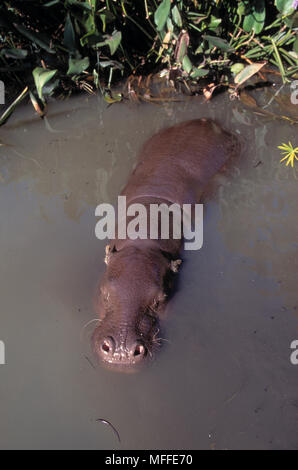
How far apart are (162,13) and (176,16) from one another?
0.17 m

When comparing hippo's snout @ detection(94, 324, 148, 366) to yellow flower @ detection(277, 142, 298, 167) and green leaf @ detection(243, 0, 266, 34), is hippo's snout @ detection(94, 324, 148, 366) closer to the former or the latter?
yellow flower @ detection(277, 142, 298, 167)

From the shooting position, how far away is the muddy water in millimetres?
3439

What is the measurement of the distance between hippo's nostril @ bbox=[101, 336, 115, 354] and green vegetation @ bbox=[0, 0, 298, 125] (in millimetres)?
3011

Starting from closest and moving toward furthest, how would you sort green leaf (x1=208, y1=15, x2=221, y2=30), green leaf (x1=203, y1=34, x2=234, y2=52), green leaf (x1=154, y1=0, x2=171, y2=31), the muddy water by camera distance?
the muddy water, green leaf (x1=154, y1=0, x2=171, y2=31), green leaf (x1=203, y1=34, x2=234, y2=52), green leaf (x1=208, y1=15, x2=221, y2=30)

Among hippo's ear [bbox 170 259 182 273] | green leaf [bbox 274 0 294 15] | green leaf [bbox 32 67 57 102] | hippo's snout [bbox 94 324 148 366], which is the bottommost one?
hippo's snout [bbox 94 324 148 366]

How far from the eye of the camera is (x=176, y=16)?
5.07 metres

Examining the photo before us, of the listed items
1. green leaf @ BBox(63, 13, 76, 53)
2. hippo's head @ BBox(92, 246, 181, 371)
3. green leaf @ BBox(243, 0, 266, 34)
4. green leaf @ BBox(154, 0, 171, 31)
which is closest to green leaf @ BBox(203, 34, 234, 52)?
green leaf @ BBox(243, 0, 266, 34)

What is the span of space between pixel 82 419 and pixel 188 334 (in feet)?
3.71

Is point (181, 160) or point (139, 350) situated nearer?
point (139, 350)

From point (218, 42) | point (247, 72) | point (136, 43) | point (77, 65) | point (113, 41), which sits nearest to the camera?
point (113, 41)

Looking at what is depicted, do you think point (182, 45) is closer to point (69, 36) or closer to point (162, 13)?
point (162, 13)

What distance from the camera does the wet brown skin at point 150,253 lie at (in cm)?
364

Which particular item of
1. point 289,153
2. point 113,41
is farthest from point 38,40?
point 289,153
